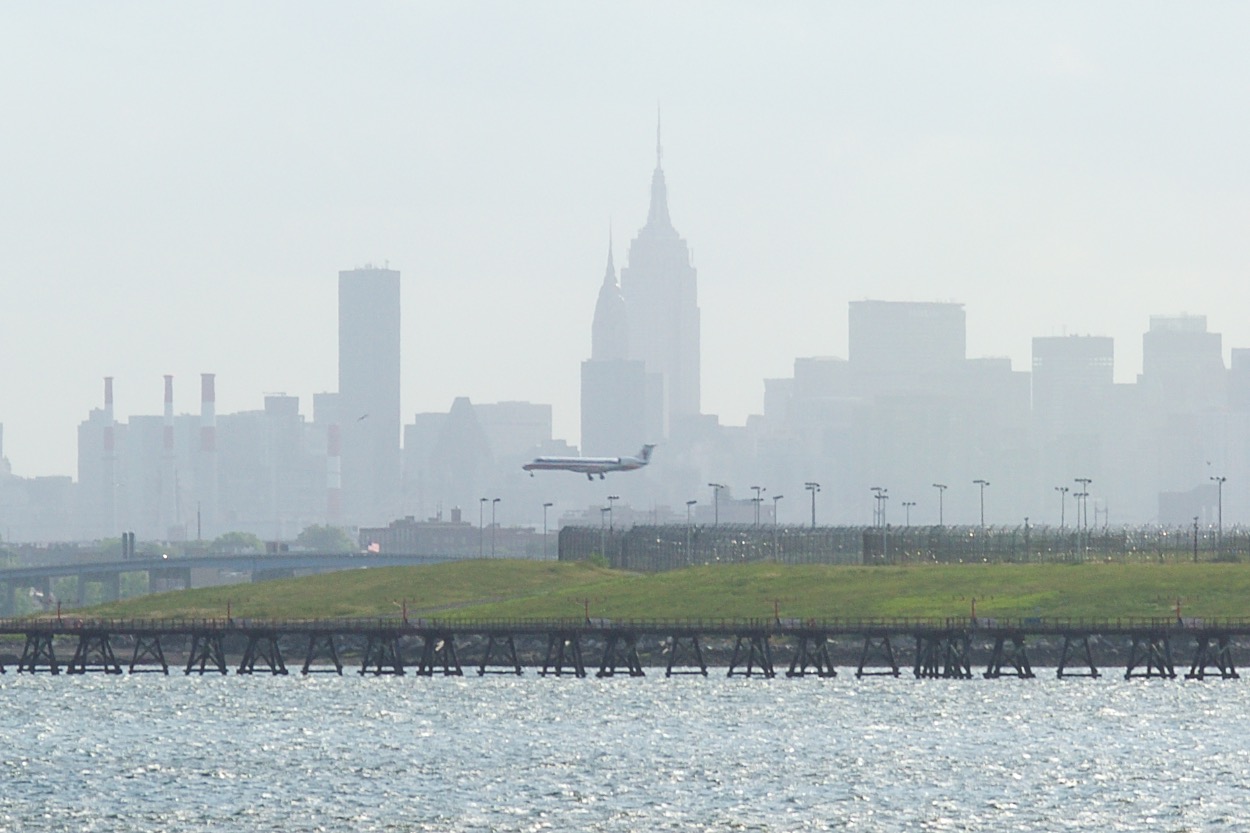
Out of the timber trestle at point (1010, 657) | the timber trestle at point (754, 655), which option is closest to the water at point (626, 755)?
the timber trestle at point (1010, 657)

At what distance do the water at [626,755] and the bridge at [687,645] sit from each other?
2546 mm

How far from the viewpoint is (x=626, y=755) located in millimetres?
130750

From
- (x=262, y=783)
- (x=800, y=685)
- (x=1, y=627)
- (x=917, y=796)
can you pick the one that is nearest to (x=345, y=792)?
(x=262, y=783)

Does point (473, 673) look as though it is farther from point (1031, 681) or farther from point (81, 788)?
point (81, 788)

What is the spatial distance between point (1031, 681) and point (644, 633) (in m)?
25.2

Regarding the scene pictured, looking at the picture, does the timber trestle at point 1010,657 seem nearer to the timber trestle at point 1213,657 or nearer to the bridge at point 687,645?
the bridge at point 687,645

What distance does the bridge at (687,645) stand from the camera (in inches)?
6845

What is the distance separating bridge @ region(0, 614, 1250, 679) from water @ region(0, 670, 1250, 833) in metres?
2.55

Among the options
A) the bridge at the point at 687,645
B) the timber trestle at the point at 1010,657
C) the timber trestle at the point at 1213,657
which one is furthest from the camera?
the bridge at the point at 687,645

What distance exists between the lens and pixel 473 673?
185m

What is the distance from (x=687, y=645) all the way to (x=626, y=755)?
5305 centimetres

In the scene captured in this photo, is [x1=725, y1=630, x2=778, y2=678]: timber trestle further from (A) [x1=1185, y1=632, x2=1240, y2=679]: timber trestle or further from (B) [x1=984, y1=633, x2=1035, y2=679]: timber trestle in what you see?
(A) [x1=1185, y1=632, x2=1240, y2=679]: timber trestle

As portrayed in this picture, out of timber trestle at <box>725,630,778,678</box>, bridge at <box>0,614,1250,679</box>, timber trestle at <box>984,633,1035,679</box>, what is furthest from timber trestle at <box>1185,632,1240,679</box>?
timber trestle at <box>725,630,778,678</box>

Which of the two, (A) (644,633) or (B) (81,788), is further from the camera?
(A) (644,633)
